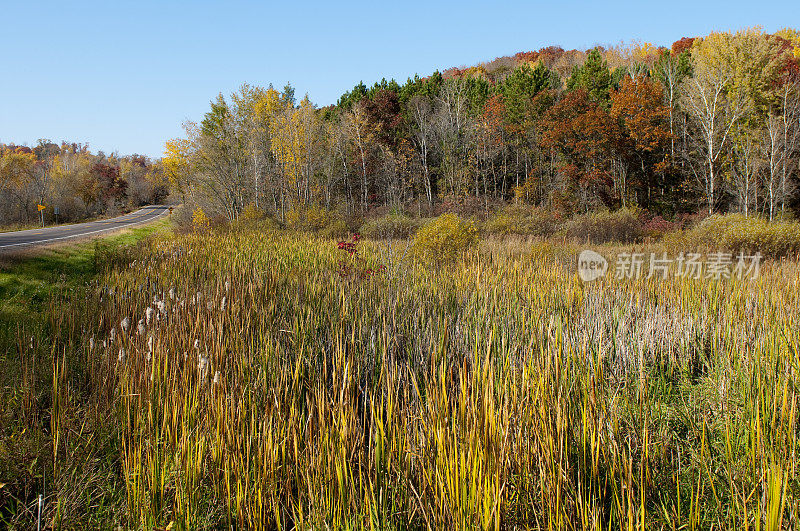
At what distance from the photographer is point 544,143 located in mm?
20312

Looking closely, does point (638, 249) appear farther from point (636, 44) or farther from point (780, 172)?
point (636, 44)

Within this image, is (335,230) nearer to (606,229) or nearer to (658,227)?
(606,229)

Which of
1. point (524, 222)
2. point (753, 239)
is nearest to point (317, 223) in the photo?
point (524, 222)

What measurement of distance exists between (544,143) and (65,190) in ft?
129

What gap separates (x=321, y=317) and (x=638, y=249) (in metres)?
10.8

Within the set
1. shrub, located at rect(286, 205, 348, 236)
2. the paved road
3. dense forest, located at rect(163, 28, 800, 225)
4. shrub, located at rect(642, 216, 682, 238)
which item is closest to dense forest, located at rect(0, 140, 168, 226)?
the paved road

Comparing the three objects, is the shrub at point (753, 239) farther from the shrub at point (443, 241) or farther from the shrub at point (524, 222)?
the shrub at point (443, 241)

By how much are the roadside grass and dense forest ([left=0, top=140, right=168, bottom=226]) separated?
24.1 meters

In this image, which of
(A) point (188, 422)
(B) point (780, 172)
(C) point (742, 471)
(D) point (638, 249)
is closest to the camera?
(C) point (742, 471)

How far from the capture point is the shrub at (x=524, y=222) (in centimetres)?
1566

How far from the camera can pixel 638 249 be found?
11.7 metres

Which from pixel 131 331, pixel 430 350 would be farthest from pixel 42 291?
pixel 430 350

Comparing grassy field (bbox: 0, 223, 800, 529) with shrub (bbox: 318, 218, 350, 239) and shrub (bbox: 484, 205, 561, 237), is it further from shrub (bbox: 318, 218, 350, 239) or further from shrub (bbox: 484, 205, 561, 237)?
shrub (bbox: 484, 205, 561, 237)

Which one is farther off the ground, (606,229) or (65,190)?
(65,190)
